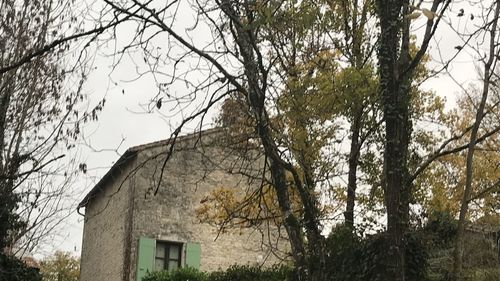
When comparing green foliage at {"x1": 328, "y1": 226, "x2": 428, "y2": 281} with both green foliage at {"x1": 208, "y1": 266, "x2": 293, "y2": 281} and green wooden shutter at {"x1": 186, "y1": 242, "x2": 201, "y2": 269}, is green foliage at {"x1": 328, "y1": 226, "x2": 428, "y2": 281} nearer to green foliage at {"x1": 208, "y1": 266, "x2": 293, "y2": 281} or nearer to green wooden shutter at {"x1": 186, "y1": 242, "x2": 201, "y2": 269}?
green foliage at {"x1": 208, "y1": 266, "x2": 293, "y2": 281}

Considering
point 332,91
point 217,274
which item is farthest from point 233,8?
point 217,274

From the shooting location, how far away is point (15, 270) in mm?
12219

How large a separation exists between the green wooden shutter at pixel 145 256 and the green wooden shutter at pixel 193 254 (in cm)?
106

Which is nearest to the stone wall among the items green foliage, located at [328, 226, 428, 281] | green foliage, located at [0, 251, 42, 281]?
green foliage, located at [0, 251, 42, 281]

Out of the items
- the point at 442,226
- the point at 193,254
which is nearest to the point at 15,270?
the point at 193,254

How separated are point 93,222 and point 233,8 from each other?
17094 mm

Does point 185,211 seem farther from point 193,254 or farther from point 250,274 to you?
point 250,274

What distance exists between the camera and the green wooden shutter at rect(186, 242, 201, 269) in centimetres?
1853

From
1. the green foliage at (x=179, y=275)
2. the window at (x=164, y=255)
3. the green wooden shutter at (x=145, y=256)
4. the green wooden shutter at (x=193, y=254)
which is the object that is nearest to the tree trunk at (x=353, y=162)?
the green foliage at (x=179, y=275)

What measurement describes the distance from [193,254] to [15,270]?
7.12 m

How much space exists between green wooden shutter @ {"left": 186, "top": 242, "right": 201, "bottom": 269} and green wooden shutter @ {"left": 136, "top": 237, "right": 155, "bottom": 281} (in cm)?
106

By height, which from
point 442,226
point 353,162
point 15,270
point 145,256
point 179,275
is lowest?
point 15,270

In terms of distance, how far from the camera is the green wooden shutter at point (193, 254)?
60.8 feet

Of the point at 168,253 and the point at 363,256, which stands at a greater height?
the point at 168,253
